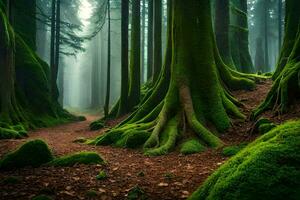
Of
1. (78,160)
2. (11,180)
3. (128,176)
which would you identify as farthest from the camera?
(78,160)

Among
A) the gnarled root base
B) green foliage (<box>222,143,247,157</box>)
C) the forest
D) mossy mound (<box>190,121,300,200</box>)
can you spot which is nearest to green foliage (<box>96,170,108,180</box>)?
the forest

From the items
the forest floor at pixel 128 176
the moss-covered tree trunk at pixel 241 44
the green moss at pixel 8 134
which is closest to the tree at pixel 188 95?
the forest floor at pixel 128 176

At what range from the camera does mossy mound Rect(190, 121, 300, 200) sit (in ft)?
10.5

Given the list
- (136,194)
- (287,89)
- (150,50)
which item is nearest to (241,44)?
(150,50)

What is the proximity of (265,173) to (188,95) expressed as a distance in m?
6.82

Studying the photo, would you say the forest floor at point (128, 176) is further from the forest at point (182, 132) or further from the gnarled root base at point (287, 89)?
the gnarled root base at point (287, 89)

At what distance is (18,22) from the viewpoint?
875 inches

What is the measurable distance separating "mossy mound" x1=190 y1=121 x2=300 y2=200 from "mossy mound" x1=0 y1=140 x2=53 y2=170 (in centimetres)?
466

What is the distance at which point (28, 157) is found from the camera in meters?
7.38

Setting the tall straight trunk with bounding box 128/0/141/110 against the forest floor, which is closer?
the forest floor

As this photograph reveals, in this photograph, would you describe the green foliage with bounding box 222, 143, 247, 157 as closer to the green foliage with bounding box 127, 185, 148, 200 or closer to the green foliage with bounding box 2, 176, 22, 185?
the green foliage with bounding box 127, 185, 148, 200

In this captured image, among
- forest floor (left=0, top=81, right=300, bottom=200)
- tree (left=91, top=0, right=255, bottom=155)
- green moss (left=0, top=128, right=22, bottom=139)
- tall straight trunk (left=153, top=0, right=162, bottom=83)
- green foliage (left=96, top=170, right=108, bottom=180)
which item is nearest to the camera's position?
forest floor (left=0, top=81, right=300, bottom=200)

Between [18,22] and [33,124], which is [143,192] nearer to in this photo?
[33,124]

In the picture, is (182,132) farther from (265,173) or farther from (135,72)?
(135,72)
